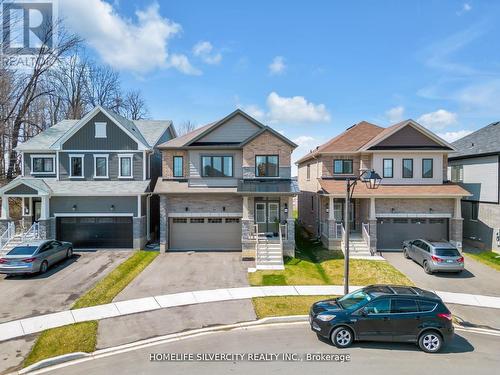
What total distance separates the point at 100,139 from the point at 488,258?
26552mm

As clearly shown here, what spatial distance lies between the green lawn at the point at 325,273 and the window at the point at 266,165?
214 inches

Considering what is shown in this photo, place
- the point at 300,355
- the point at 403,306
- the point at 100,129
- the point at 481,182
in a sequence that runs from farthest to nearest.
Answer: the point at 481,182 → the point at 100,129 → the point at 403,306 → the point at 300,355

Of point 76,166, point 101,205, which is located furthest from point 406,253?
point 76,166

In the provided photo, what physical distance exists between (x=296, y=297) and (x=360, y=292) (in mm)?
3754

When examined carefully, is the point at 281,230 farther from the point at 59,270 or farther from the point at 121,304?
the point at 59,270

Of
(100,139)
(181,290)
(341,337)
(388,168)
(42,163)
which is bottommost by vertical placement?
(181,290)

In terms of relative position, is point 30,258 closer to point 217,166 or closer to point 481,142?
point 217,166

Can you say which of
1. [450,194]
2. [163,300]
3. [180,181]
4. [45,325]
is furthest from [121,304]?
[450,194]

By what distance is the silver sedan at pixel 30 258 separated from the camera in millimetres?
16047

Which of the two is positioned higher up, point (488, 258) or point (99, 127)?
point (99, 127)

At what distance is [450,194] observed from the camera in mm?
21219

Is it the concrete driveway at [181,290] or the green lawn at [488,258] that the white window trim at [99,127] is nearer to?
the concrete driveway at [181,290]

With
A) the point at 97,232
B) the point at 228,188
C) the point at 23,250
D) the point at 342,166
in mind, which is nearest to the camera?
the point at 23,250

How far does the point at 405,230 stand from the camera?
2227cm
